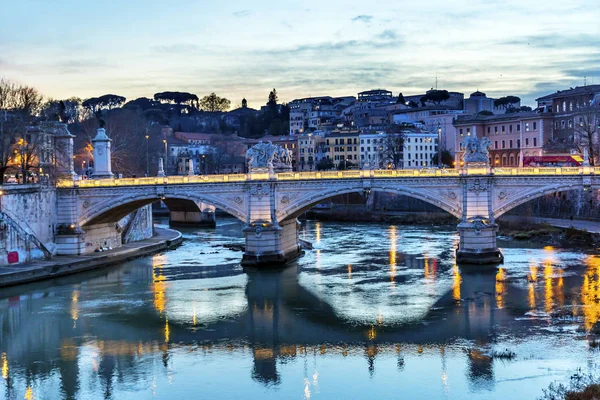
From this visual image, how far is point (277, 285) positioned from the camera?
118 feet

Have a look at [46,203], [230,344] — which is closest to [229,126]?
[46,203]

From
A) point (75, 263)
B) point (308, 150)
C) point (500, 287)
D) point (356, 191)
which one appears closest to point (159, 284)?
point (75, 263)

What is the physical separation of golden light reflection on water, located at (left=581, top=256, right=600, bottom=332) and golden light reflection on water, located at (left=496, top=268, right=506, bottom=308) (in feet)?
9.63

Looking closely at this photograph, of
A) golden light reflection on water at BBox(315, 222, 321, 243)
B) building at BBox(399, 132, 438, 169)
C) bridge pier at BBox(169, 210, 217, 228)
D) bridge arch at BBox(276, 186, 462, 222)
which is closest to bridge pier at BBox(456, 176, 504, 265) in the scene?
bridge arch at BBox(276, 186, 462, 222)

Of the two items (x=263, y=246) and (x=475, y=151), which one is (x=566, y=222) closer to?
(x=475, y=151)

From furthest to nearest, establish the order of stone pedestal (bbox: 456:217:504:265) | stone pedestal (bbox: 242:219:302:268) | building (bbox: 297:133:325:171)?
1. building (bbox: 297:133:325:171)
2. stone pedestal (bbox: 242:219:302:268)
3. stone pedestal (bbox: 456:217:504:265)

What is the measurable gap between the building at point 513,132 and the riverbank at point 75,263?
3652 centimetres

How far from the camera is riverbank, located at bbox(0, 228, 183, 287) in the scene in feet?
117

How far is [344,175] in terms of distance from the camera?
40406mm

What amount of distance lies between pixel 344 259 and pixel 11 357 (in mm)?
21067

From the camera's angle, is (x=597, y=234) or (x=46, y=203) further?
(x=597, y=234)

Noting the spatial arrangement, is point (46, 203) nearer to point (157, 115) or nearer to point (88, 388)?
point (88, 388)

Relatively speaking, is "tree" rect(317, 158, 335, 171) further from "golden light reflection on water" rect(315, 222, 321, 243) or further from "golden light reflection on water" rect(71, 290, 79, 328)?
"golden light reflection on water" rect(71, 290, 79, 328)

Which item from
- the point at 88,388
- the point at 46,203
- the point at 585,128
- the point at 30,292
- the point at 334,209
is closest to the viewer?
the point at 88,388
